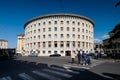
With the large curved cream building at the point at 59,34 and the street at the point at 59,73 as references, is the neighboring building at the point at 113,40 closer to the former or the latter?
the street at the point at 59,73

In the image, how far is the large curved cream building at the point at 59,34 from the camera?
69.0 m

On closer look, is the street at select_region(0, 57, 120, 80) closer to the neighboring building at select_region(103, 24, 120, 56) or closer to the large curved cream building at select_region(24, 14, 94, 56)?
the neighboring building at select_region(103, 24, 120, 56)

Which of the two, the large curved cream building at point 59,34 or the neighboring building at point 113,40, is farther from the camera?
the large curved cream building at point 59,34

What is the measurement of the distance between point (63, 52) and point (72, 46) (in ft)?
15.4

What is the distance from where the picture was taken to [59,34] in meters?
69.1

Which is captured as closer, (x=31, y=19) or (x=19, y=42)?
(x=31, y=19)

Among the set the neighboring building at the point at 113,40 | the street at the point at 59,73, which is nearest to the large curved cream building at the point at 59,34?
the neighboring building at the point at 113,40

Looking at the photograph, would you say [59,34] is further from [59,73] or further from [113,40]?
[59,73]

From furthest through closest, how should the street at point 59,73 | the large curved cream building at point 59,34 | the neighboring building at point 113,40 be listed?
the large curved cream building at point 59,34
the neighboring building at point 113,40
the street at point 59,73

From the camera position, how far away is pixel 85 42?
73.8 metres

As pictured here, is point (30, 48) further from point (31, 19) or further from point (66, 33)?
point (66, 33)

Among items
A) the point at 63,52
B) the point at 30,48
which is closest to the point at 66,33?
the point at 63,52

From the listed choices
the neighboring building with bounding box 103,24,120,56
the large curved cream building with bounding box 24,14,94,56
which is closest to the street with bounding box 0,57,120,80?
the neighboring building with bounding box 103,24,120,56

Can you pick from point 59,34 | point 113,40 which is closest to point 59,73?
point 113,40
